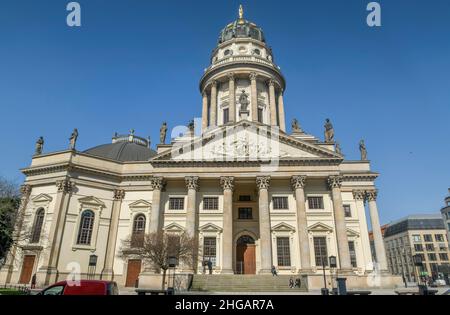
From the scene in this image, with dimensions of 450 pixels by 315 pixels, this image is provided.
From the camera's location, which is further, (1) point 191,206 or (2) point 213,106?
(2) point 213,106

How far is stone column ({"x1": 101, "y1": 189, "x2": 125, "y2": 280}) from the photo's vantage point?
1291 inches

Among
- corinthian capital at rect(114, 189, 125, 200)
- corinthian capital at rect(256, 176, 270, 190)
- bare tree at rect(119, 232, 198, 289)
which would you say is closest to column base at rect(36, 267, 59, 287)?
bare tree at rect(119, 232, 198, 289)

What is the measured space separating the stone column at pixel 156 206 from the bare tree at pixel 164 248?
10.7 feet

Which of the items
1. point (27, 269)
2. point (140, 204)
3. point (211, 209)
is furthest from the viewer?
point (140, 204)

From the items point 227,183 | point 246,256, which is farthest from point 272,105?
point 246,256

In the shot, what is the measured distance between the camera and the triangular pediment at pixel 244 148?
33.2 metres

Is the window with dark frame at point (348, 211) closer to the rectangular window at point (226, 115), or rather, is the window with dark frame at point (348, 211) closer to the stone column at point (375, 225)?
the stone column at point (375, 225)

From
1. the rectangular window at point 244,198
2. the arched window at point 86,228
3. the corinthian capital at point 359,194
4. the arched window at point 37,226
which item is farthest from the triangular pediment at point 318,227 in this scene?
the arched window at point 37,226

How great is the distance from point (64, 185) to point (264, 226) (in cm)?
2165

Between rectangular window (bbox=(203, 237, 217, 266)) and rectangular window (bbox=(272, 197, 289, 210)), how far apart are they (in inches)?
307

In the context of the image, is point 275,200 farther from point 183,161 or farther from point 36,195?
point 36,195

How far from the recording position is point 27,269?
30.4 m

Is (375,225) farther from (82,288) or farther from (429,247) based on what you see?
(429,247)

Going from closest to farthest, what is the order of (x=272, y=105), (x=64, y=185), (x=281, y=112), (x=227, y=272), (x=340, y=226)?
(x=227, y=272) → (x=340, y=226) → (x=64, y=185) → (x=272, y=105) → (x=281, y=112)
